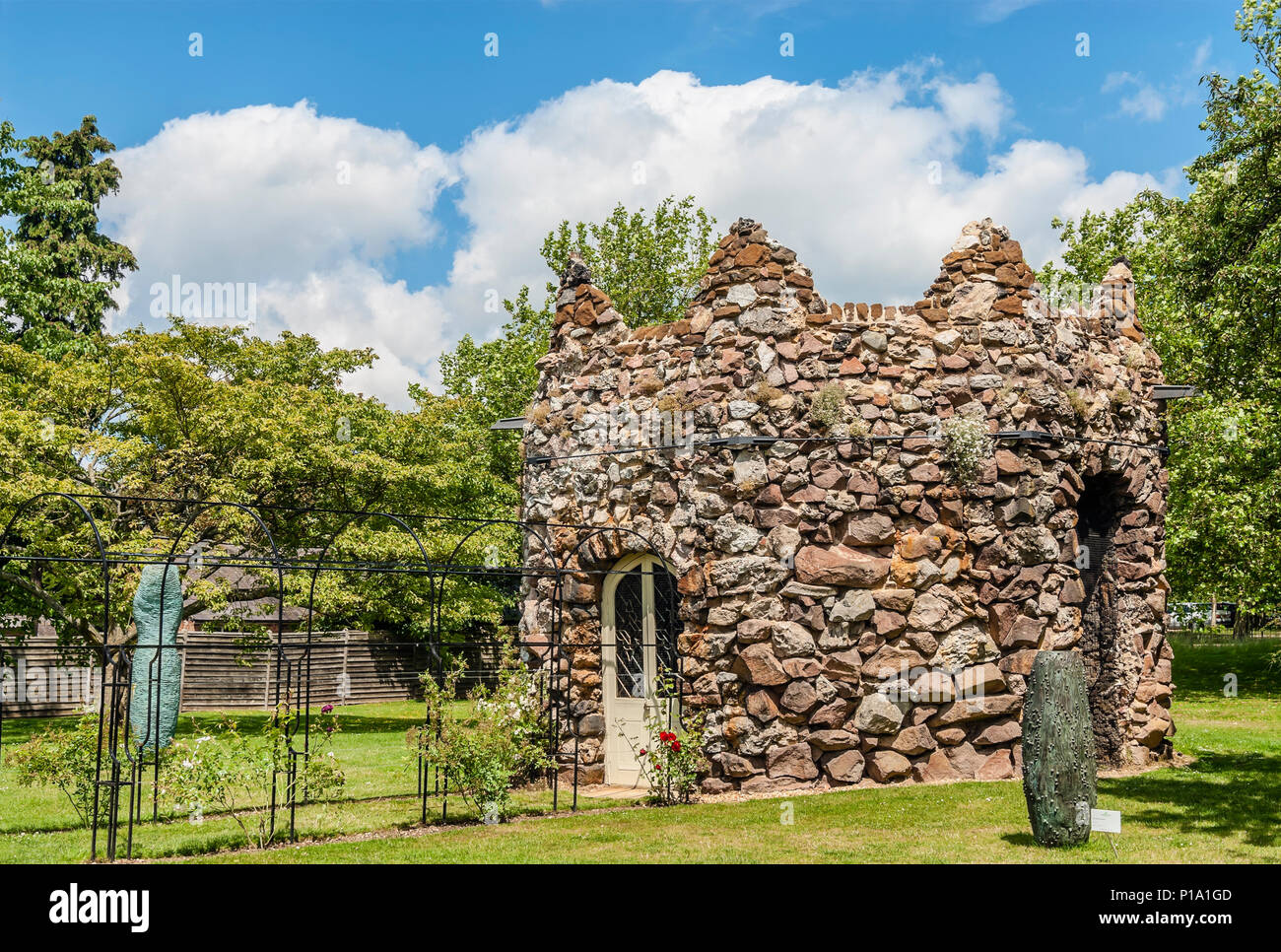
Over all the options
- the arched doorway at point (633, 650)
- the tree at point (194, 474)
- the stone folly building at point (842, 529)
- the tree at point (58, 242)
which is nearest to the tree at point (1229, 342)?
the stone folly building at point (842, 529)

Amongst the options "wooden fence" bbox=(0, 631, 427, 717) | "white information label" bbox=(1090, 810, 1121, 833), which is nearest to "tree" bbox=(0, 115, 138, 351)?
"wooden fence" bbox=(0, 631, 427, 717)

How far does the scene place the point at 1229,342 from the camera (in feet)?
Answer: 64.6

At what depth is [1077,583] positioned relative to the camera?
1196 cm

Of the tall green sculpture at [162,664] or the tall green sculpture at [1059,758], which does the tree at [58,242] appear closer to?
the tall green sculpture at [162,664]

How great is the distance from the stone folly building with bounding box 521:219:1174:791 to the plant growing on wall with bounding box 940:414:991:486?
1.2 inches

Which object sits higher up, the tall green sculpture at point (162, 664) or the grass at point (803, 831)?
the tall green sculpture at point (162, 664)

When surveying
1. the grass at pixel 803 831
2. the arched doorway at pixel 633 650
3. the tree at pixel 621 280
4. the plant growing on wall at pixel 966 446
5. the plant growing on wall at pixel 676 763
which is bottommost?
the grass at pixel 803 831

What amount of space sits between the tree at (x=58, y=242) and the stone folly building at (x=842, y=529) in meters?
16.1

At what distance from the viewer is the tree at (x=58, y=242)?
74.4 ft

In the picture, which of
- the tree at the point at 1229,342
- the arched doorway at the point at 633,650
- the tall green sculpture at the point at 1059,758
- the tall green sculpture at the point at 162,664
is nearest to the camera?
the tall green sculpture at the point at 1059,758

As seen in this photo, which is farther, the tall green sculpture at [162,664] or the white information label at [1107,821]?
the tall green sculpture at [162,664]

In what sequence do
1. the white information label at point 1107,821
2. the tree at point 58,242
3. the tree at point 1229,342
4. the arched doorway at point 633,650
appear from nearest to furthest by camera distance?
the white information label at point 1107,821 < the arched doorway at point 633,650 < the tree at point 1229,342 < the tree at point 58,242

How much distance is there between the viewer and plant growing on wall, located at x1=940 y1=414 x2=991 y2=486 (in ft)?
37.6

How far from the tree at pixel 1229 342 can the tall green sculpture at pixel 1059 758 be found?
36.5 ft
